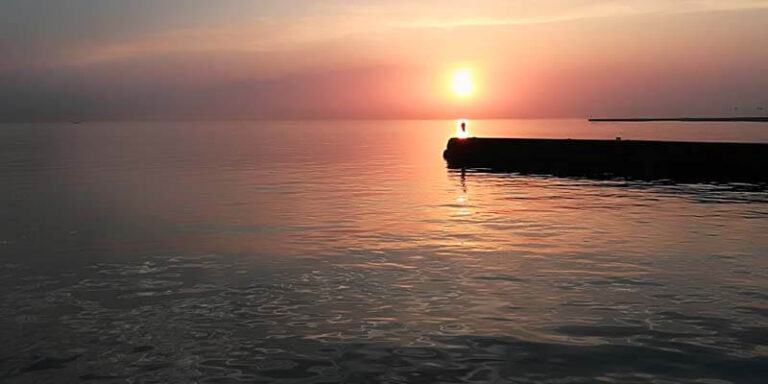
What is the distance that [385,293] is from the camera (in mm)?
13273

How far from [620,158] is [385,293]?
1528 inches

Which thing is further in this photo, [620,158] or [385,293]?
[620,158]

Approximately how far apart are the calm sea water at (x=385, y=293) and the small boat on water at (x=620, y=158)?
15072 millimetres

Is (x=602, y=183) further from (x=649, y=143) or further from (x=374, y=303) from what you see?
(x=374, y=303)

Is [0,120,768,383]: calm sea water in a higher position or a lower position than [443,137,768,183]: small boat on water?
lower

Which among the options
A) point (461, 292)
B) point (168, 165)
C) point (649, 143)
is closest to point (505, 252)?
point (461, 292)

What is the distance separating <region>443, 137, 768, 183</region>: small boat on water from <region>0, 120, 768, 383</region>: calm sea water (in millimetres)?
15072

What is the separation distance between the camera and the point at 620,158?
158 ft

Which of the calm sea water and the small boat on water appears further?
the small boat on water

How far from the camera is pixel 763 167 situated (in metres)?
41.0

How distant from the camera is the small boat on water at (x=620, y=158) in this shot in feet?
139

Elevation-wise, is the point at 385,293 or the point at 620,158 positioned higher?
the point at 620,158

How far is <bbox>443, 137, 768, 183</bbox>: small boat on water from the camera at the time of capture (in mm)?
42250

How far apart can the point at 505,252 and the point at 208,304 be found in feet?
26.9
